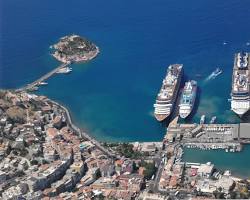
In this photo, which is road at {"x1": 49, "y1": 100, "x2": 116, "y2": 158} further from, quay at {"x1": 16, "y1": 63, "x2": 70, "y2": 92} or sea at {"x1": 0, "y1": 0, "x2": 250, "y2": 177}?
quay at {"x1": 16, "y1": 63, "x2": 70, "y2": 92}

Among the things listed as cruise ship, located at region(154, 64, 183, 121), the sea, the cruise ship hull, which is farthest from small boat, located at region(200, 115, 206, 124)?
cruise ship, located at region(154, 64, 183, 121)

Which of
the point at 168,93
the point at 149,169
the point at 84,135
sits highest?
the point at 168,93

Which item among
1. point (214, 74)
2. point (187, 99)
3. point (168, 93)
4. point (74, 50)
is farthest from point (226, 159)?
point (74, 50)

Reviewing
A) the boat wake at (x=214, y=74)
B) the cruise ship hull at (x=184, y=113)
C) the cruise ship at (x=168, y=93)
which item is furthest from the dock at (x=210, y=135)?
the boat wake at (x=214, y=74)

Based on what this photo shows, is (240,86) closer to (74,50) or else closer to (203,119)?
(203,119)

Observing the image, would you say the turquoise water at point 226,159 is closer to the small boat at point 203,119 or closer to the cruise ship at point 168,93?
the small boat at point 203,119

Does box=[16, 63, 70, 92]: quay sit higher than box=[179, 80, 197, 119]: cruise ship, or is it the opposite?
box=[16, 63, 70, 92]: quay
